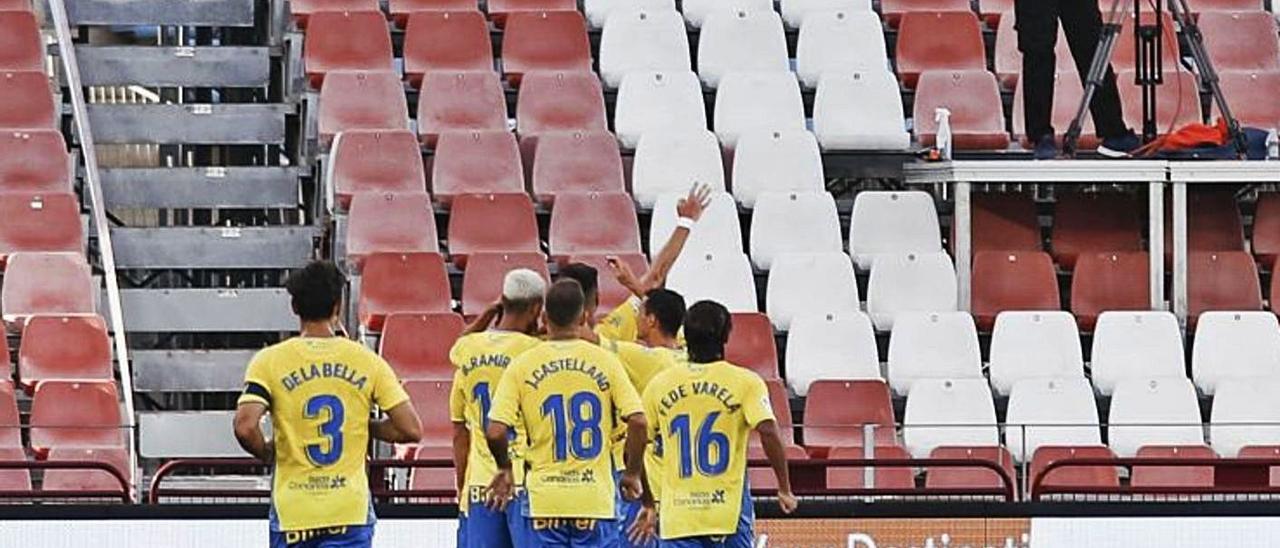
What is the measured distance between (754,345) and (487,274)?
1447 millimetres

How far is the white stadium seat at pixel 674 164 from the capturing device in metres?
16.3

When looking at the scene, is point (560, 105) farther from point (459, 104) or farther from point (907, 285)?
point (907, 285)

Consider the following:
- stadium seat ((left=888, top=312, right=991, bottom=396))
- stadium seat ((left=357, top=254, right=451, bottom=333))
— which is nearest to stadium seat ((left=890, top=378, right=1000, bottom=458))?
stadium seat ((left=888, top=312, right=991, bottom=396))

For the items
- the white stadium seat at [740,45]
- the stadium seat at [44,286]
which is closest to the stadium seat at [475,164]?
the white stadium seat at [740,45]

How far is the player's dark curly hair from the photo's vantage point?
996 centimetres

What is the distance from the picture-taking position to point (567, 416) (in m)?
11.1

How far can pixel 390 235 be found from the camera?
52.4 ft

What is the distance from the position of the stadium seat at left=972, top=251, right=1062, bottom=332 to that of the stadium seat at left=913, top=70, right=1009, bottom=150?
101 cm

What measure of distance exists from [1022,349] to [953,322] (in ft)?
1.21

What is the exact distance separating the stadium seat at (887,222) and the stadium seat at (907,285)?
0.26 metres

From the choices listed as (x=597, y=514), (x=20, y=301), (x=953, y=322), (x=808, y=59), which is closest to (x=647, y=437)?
(x=597, y=514)

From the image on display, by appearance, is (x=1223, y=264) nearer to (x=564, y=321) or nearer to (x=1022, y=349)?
(x=1022, y=349)

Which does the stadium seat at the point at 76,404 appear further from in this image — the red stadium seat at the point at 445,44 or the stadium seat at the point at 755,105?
the stadium seat at the point at 755,105

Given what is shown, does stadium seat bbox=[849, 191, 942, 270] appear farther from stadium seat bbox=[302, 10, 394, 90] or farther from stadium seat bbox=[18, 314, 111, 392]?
stadium seat bbox=[18, 314, 111, 392]
